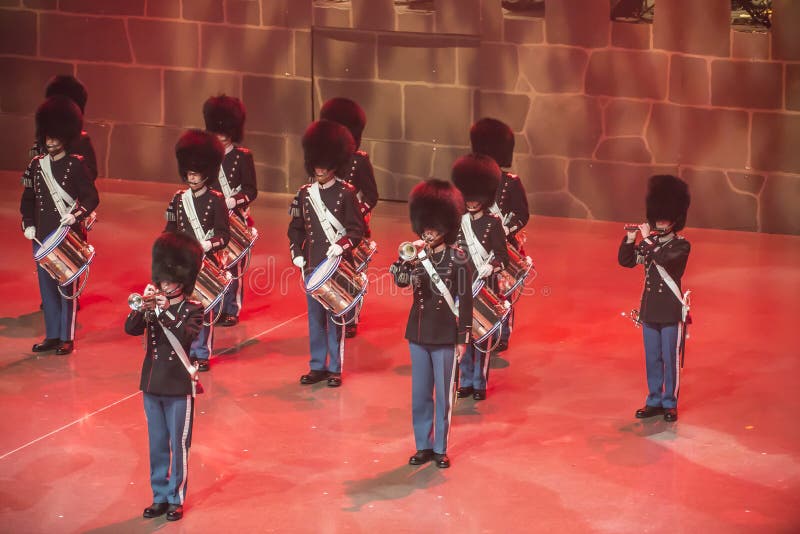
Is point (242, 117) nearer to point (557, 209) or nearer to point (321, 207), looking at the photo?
point (321, 207)

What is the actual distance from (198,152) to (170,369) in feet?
7.29

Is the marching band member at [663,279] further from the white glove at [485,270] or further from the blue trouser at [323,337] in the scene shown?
the blue trouser at [323,337]

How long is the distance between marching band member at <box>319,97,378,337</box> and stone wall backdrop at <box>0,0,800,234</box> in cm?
370

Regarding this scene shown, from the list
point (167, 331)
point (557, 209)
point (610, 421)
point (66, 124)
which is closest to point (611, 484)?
point (610, 421)

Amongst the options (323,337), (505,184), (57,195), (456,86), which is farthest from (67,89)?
(456,86)

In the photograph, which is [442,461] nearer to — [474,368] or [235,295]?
[474,368]

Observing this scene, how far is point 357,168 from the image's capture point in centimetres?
896

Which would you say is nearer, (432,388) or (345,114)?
(432,388)

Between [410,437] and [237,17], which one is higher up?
[237,17]

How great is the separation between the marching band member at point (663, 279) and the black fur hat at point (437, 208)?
1160mm

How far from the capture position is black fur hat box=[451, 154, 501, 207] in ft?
24.5

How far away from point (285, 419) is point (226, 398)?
516 mm

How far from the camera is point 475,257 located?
744 cm

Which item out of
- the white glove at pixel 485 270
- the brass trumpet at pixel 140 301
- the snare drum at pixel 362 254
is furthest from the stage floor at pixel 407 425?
the brass trumpet at pixel 140 301
